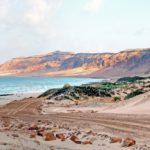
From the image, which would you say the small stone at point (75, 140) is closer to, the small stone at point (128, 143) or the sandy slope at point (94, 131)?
the sandy slope at point (94, 131)

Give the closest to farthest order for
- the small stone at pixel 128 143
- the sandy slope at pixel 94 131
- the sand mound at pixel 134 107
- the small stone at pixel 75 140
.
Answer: the small stone at pixel 128 143 < the sandy slope at pixel 94 131 < the small stone at pixel 75 140 < the sand mound at pixel 134 107

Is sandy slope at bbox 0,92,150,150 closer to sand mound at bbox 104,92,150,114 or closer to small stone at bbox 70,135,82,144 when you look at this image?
sand mound at bbox 104,92,150,114

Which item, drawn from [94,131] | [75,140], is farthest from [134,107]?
[75,140]

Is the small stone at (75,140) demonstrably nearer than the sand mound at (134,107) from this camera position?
Yes

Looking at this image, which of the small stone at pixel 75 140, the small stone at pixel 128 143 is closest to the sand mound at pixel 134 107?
the small stone at pixel 75 140

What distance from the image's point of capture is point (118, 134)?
688 inches

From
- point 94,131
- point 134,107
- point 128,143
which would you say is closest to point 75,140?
point 128,143

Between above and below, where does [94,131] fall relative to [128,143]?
below

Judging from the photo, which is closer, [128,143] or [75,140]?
[128,143]

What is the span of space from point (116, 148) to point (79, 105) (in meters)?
21.6

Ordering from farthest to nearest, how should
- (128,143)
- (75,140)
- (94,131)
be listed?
(94,131) < (75,140) < (128,143)

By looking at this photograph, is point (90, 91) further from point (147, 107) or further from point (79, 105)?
point (147, 107)

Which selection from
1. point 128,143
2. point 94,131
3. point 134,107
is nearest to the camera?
point 128,143

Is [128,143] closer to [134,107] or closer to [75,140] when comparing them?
[75,140]
